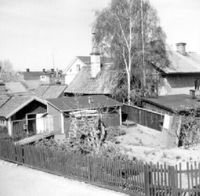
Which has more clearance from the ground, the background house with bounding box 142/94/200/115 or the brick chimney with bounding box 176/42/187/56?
the brick chimney with bounding box 176/42/187/56

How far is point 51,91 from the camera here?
39.5 meters

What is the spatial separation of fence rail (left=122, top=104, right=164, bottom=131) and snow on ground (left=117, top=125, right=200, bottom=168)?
0.45 metres

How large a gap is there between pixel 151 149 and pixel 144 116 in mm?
7628

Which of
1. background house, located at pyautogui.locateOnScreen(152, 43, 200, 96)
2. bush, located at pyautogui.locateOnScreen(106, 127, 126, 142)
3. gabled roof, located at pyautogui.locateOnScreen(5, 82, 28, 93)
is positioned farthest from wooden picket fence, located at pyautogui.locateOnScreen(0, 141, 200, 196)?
gabled roof, located at pyautogui.locateOnScreen(5, 82, 28, 93)

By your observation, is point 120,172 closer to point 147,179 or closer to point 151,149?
point 147,179

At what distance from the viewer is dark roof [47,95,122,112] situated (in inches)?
961

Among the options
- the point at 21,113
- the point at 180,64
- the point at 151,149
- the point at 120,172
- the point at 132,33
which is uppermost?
the point at 132,33

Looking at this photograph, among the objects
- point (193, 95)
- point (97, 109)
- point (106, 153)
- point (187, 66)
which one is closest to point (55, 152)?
point (106, 153)

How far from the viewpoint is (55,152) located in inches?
529

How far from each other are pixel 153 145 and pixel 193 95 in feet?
27.7

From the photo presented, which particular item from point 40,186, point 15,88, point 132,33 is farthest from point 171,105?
point 15,88

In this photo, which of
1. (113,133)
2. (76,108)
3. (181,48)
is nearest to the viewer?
(113,133)

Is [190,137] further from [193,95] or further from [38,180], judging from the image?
[38,180]

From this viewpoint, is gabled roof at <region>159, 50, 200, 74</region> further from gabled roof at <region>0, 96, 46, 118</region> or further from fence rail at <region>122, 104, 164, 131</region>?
gabled roof at <region>0, 96, 46, 118</region>
